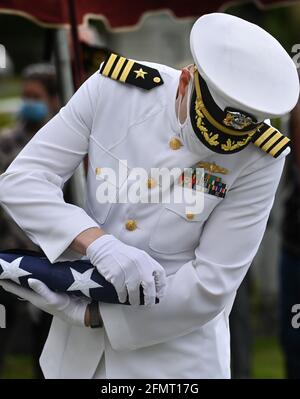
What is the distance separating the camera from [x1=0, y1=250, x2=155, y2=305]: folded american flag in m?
2.58

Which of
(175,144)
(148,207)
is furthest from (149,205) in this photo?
(175,144)

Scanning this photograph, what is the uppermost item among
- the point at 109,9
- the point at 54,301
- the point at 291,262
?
the point at 54,301

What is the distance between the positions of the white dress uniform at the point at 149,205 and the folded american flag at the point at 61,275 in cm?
4

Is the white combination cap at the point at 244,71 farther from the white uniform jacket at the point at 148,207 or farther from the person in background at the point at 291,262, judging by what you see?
the person in background at the point at 291,262

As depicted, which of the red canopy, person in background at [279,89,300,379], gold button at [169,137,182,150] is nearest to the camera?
gold button at [169,137,182,150]

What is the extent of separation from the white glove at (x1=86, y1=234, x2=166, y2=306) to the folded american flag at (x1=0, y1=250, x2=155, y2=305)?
0.03 m

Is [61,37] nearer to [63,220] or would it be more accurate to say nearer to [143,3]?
[143,3]

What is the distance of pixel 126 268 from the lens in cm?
251

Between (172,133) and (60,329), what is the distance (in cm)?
62

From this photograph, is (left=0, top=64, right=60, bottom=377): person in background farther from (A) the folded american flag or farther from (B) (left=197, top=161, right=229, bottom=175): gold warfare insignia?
(B) (left=197, top=161, right=229, bottom=175): gold warfare insignia

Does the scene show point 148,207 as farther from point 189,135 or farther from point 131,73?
point 131,73

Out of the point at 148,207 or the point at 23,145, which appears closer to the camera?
the point at 148,207

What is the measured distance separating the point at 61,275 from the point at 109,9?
1.71m

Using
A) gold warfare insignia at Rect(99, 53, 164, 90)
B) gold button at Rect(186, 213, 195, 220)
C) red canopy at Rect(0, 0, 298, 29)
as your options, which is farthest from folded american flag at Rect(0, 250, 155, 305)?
red canopy at Rect(0, 0, 298, 29)
